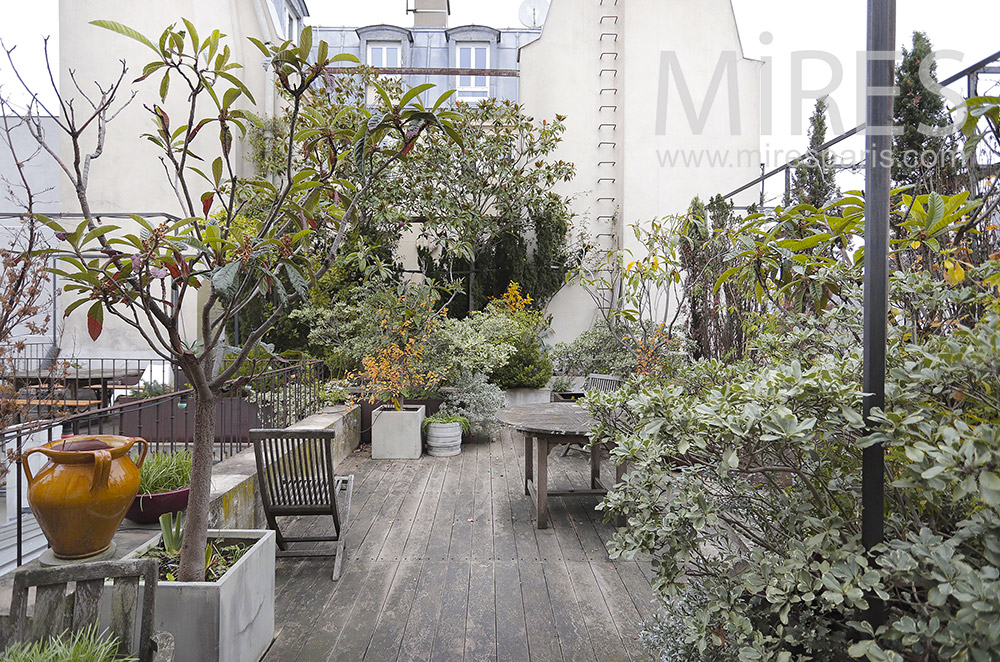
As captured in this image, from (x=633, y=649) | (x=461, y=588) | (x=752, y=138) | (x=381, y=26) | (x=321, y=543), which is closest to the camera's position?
(x=633, y=649)

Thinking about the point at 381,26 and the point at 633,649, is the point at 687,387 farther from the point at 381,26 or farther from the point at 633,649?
the point at 381,26

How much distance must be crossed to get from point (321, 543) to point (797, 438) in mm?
3418

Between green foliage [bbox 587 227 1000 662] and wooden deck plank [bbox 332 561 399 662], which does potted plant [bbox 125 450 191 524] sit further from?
green foliage [bbox 587 227 1000 662]

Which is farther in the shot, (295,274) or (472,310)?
(472,310)

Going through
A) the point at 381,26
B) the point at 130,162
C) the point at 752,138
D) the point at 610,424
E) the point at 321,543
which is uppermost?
the point at 381,26

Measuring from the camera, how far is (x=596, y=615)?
287cm

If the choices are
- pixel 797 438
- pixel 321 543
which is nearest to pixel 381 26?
pixel 321 543

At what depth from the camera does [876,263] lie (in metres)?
1.30

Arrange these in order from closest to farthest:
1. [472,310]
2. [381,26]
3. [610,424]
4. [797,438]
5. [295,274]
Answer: [797,438] → [295,274] → [610,424] → [472,310] → [381,26]

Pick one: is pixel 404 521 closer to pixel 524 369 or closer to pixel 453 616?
pixel 453 616

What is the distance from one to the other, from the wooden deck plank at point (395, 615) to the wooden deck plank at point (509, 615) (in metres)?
0.47

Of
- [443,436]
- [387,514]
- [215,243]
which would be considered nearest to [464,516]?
[387,514]

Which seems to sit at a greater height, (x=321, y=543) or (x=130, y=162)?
(x=130, y=162)

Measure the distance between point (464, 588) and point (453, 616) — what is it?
0.30m
